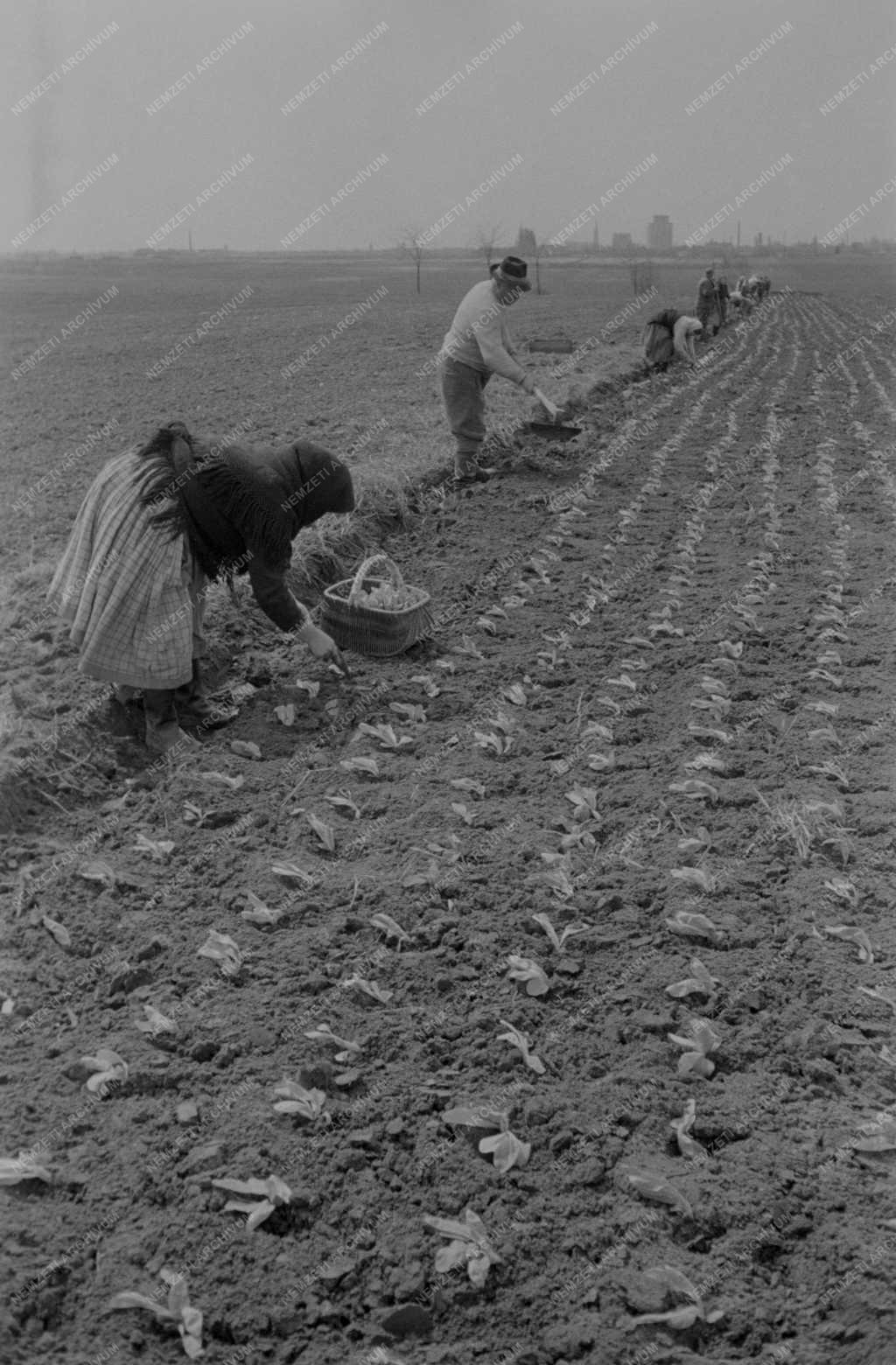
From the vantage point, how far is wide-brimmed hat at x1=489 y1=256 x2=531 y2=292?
304 inches

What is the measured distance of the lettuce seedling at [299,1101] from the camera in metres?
2.67

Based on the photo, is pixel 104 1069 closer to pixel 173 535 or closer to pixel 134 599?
pixel 134 599

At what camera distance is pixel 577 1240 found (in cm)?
235

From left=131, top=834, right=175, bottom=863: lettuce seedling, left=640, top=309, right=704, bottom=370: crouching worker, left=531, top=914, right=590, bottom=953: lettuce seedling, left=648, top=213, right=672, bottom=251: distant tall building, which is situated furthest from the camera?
left=648, top=213, right=672, bottom=251: distant tall building

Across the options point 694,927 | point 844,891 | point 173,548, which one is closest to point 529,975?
point 694,927

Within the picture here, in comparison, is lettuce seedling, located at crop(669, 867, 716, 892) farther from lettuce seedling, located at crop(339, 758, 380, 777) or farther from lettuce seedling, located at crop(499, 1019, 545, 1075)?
lettuce seedling, located at crop(339, 758, 380, 777)

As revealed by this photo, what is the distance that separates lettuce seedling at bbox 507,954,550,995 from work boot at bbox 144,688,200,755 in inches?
76.7

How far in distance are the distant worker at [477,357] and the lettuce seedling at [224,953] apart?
546 centimetres

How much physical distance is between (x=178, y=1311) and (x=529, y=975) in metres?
1.27

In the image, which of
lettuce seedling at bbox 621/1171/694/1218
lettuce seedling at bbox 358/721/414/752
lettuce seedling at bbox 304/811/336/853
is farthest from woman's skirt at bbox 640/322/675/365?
lettuce seedling at bbox 621/1171/694/1218

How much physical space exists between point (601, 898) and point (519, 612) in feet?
9.16

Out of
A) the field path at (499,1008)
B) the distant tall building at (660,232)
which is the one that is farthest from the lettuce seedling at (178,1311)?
the distant tall building at (660,232)

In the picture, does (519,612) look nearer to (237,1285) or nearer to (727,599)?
(727,599)

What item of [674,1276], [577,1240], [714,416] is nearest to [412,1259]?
[577,1240]
